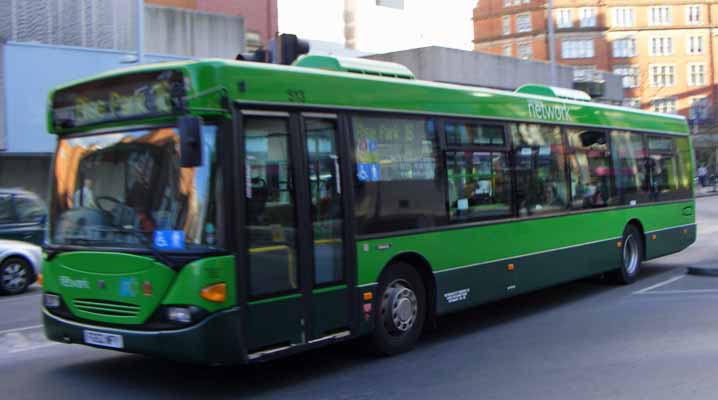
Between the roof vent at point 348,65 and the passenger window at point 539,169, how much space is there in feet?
7.48

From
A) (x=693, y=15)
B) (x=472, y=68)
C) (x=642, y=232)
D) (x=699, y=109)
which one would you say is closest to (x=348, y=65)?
(x=642, y=232)

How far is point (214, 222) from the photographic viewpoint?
20.5 ft

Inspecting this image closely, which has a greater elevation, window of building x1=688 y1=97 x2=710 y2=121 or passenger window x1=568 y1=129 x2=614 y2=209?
window of building x1=688 y1=97 x2=710 y2=121

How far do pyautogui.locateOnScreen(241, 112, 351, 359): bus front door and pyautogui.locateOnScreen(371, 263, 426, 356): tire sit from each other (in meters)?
0.62

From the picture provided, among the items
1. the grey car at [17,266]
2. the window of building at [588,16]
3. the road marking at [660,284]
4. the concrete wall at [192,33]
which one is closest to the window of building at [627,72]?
the window of building at [588,16]

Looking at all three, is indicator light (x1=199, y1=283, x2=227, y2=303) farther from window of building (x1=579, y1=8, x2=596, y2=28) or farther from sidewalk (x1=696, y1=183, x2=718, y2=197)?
window of building (x1=579, y1=8, x2=596, y2=28)

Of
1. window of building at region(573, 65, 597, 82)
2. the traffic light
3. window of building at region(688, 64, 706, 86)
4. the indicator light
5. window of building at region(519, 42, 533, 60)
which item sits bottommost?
the indicator light

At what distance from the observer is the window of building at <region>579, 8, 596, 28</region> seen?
93562 millimetres

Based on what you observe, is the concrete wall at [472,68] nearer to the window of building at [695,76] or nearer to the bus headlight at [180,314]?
the bus headlight at [180,314]

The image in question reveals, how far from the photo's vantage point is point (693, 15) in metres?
93.9

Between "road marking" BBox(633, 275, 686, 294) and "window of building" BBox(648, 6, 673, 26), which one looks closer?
"road marking" BBox(633, 275, 686, 294)

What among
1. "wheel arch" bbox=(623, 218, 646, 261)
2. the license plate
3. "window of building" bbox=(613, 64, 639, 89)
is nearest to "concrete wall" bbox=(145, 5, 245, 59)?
"wheel arch" bbox=(623, 218, 646, 261)

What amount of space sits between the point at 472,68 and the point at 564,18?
6980 centimetres

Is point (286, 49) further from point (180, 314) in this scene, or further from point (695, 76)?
point (695, 76)
